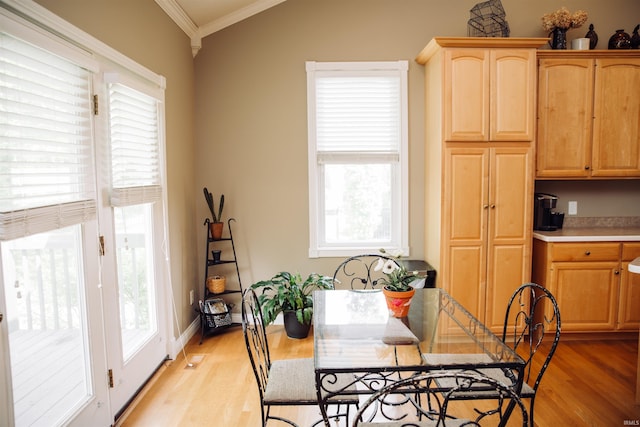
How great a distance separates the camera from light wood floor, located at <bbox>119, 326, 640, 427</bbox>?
8.16 ft

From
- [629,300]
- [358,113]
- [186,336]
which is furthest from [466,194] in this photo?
[186,336]

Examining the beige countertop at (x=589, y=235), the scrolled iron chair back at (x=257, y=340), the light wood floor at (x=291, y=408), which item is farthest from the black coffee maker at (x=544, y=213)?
the scrolled iron chair back at (x=257, y=340)

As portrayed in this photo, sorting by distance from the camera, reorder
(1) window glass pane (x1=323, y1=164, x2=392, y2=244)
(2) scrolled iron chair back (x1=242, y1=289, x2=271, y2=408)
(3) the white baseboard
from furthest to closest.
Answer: (1) window glass pane (x1=323, y1=164, x2=392, y2=244) → (3) the white baseboard → (2) scrolled iron chair back (x1=242, y1=289, x2=271, y2=408)

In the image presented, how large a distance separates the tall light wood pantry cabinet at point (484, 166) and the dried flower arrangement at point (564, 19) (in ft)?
1.61

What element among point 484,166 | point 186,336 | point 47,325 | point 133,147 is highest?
point 133,147

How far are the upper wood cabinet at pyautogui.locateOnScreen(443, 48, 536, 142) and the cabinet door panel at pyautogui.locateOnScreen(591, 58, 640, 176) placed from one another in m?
0.69

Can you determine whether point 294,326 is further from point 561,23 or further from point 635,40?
point 635,40

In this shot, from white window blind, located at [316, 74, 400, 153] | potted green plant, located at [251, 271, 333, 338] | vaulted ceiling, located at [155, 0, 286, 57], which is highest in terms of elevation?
vaulted ceiling, located at [155, 0, 286, 57]

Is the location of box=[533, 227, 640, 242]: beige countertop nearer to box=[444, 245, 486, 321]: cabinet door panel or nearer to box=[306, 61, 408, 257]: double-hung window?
box=[444, 245, 486, 321]: cabinet door panel

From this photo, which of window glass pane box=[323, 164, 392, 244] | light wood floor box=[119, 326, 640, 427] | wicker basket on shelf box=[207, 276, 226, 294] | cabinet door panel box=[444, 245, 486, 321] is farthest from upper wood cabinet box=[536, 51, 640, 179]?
wicker basket on shelf box=[207, 276, 226, 294]

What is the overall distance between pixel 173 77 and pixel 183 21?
0.50 meters

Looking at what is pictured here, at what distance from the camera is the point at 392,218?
4.04 m

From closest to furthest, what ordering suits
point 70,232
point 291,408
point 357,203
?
1. point 70,232
2. point 291,408
3. point 357,203

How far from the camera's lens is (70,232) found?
2094 mm
